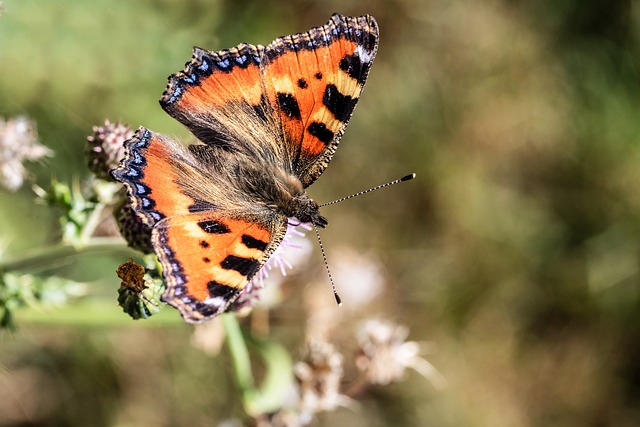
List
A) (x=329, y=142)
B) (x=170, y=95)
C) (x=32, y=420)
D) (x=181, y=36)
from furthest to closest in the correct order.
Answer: (x=32, y=420)
(x=181, y=36)
(x=329, y=142)
(x=170, y=95)

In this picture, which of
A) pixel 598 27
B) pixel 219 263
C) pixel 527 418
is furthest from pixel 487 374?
pixel 219 263

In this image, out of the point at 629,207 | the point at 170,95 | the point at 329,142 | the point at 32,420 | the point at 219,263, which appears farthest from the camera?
the point at 629,207

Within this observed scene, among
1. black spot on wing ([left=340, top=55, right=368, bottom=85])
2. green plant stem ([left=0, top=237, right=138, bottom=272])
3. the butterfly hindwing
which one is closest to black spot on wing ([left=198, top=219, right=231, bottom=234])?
the butterfly hindwing

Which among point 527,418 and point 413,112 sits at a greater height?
point 413,112

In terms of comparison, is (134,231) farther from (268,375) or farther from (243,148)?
(268,375)

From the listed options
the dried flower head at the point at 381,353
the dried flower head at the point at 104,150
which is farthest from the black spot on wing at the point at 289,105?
the dried flower head at the point at 381,353

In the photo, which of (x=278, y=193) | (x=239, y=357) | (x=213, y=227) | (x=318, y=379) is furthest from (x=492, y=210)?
(x=213, y=227)

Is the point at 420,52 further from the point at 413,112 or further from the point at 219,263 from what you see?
the point at 219,263
